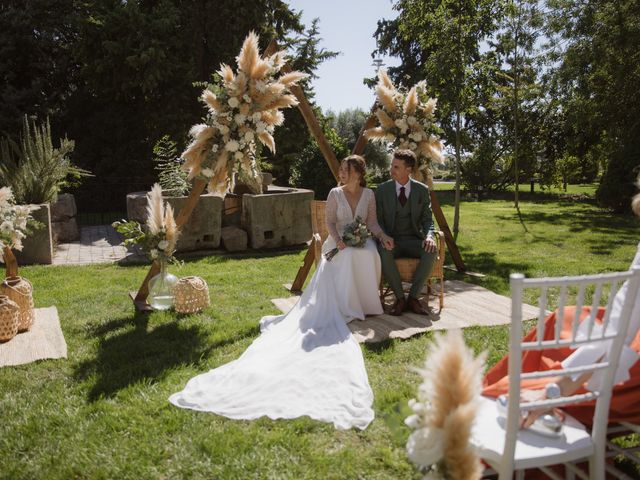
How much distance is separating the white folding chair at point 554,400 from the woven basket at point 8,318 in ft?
15.2

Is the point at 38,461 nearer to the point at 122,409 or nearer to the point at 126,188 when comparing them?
the point at 122,409

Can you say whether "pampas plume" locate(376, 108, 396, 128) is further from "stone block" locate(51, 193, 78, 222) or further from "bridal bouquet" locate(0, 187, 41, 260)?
"stone block" locate(51, 193, 78, 222)

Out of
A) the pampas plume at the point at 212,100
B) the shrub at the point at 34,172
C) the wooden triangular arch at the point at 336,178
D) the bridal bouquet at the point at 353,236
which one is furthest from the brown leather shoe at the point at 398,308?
the shrub at the point at 34,172

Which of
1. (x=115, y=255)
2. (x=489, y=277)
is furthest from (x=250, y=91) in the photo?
(x=115, y=255)

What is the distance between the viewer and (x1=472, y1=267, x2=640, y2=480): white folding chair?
2.07 metres

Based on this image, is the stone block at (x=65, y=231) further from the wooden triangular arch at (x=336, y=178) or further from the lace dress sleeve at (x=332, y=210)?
the lace dress sleeve at (x=332, y=210)

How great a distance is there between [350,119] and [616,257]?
32926mm

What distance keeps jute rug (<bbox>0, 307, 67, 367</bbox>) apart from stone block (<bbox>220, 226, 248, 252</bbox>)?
4657mm

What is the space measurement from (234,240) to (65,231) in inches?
159

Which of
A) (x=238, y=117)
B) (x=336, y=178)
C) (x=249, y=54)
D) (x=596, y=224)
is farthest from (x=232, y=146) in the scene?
(x=596, y=224)

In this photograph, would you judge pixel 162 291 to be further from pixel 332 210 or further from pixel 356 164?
pixel 356 164

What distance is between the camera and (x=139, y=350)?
5.09m

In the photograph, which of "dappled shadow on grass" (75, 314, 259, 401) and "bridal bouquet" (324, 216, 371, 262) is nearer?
"dappled shadow on grass" (75, 314, 259, 401)

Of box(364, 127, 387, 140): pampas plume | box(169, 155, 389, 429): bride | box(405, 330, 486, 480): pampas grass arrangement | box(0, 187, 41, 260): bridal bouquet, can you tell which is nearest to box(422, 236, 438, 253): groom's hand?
box(169, 155, 389, 429): bride
